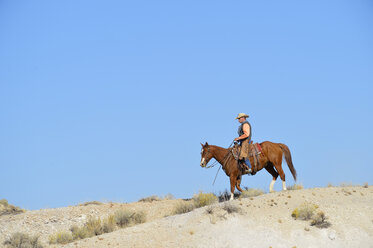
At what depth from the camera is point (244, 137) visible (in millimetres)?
22438

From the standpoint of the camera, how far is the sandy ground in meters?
18.2

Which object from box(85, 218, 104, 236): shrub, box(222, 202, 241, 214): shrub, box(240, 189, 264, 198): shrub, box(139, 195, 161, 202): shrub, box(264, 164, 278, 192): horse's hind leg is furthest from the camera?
box(139, 195, 161, 202): shrub

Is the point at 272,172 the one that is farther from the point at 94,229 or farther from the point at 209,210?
the point at 94,229

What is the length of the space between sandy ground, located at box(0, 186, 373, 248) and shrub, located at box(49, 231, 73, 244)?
5.65ft

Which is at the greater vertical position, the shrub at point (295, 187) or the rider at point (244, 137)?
the rider at point (244, 137)

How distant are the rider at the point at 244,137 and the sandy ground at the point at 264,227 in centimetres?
190

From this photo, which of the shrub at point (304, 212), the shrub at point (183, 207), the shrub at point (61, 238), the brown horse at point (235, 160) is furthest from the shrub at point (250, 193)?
the shrub at point (61, 238)

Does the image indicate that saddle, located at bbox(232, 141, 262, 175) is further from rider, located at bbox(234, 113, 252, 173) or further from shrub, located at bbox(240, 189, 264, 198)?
shrub, located at bbox(240, 189, 264, 198)

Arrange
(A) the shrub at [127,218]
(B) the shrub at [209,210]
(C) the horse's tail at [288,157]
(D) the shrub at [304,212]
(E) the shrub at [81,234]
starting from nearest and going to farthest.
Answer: (D) the shrub at [304,212], (B) the shrub at [209,210], (E) the shrub at [81,234], (A) the shrub at [127,218], (C) the horse's tail at [288,157]

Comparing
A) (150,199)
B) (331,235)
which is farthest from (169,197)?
(331,235)

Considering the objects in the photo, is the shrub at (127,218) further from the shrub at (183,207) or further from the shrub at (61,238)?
the shrub at (61,238)

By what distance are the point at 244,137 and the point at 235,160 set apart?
3.89 feet

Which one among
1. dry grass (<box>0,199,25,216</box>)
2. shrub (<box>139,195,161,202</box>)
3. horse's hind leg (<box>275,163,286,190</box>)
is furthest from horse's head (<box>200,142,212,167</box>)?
dry grass (<box>0,199,25,216</box>)

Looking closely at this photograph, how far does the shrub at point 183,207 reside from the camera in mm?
22094
